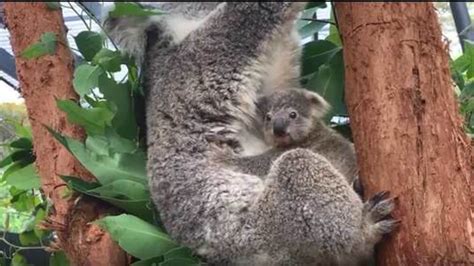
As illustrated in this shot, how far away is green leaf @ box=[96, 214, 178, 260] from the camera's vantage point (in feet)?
8.10

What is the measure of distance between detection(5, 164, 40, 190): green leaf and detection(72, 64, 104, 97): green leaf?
555mm

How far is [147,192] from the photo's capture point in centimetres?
284

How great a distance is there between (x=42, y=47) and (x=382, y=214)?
1.26 meters

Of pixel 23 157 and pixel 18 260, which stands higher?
pixel 23 157

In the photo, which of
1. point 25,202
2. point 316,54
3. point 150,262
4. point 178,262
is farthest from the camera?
point 25,202

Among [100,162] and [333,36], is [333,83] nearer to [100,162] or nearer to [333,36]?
[333,36]

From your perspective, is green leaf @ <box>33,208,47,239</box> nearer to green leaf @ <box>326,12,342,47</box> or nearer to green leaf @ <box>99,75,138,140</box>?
green leaf @ <box>99,75,138,140</box>

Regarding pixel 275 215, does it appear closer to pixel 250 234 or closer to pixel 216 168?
pixel 250 234

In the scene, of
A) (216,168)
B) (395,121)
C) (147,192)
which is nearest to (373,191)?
(395,121)

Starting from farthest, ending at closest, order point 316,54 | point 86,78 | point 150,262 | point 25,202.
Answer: point 25,202, point 316,54, point 86,78, point 150,262

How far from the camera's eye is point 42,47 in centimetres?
277

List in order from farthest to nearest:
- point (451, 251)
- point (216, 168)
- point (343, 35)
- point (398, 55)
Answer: point (216, 168) < point (343, 35) < point (398, 55) < point (451, 251)

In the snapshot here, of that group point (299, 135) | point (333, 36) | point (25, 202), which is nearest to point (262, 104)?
point (299, 135)

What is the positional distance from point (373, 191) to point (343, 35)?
1.53 ft
